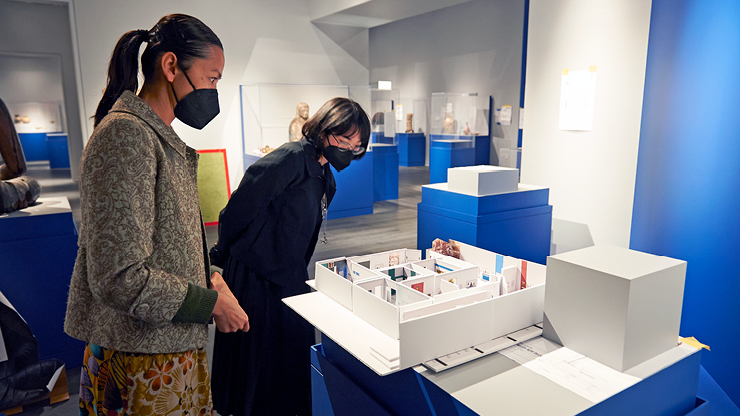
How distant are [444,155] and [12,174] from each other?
27.2 ft

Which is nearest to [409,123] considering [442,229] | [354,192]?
[354,192]

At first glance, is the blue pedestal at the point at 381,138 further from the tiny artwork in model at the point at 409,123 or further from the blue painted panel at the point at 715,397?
the blue painted panel at the point at 715,397

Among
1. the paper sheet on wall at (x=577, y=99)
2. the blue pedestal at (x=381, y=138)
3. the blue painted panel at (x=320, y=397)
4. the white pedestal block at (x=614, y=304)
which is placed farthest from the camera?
the blue pedestal at (x=381, y=138)

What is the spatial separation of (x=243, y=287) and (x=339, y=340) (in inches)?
33.3

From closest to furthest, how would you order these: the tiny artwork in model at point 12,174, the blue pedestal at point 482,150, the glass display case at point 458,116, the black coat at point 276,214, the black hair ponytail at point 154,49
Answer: the black hair ponytail at point 154,49 → the black coat at point 276,214 → the tiny artwork in model at point 12,174 → the glass display case at point 458,116 → the blue pedestal at point 482,150

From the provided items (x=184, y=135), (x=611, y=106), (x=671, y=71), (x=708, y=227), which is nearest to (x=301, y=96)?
(x=184, y=135)

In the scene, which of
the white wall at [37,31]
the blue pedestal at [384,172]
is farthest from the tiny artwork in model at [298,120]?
the white wall at [37,31]

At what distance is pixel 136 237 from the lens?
896 millimetres

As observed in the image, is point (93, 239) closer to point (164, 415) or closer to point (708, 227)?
point (164, 415)

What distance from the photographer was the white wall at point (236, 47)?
602cm

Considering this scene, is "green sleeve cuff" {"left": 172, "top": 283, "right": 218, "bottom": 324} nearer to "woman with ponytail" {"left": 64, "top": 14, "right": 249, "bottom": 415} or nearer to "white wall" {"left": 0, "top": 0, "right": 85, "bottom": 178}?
"woman with ponytail" {"left": 64, "top": 14, "right": 249, "bottom": 415}

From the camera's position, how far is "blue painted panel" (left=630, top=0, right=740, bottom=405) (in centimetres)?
222

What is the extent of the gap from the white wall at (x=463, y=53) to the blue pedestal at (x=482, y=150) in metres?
0.15

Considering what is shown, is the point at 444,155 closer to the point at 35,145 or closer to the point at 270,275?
the point at 270,275
